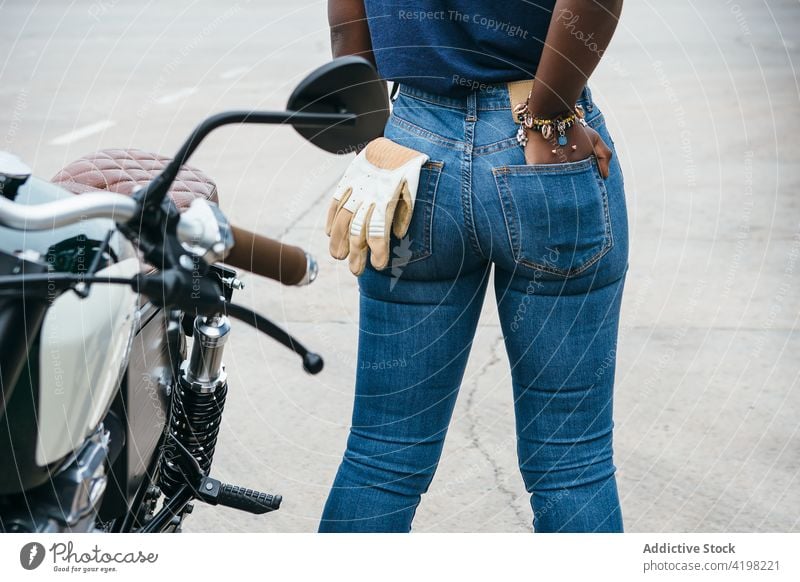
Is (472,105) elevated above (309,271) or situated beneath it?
elevated above

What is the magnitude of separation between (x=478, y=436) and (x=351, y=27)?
1.73m

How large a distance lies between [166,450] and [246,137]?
4700 millimetres

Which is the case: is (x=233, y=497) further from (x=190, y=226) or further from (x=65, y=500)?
(x=190, y=226)

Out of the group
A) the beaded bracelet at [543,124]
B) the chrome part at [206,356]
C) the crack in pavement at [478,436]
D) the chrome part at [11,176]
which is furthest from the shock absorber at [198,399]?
the crack in pavement at [478,436]

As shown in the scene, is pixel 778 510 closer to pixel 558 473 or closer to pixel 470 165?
pixel 558 473

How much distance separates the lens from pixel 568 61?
62.5 inches

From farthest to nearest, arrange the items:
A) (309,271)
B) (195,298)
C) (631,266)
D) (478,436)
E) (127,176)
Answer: (631,266), (478,436), (127,176), (309,271), (195,298)

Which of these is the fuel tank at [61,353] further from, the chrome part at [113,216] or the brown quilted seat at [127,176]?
the brown quilted seat at [127,176]

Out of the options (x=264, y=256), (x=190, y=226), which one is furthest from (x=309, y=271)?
(x=190, y=226)

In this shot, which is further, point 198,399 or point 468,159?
point 198,399

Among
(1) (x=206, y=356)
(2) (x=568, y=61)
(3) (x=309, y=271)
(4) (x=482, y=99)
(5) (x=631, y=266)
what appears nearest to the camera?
(3) (x=309, y=271)

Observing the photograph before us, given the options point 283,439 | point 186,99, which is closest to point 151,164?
point 283,439

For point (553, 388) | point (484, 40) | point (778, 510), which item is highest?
point (484, 40)

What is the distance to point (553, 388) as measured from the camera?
1855 mm
